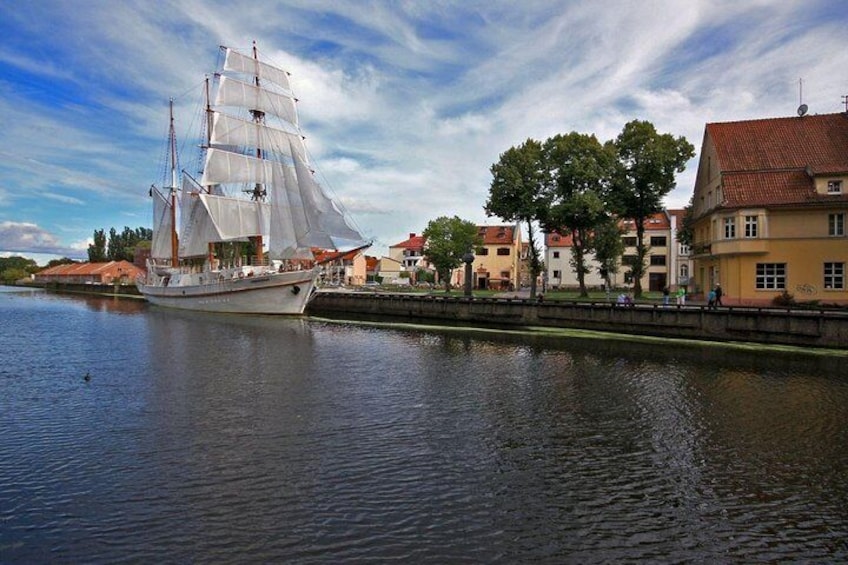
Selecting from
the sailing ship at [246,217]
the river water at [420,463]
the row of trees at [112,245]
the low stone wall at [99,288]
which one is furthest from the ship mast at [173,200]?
the row of trees at [112,245]

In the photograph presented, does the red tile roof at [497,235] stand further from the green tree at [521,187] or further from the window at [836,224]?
the window at [836,224]

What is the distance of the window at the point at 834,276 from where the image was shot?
4003cm

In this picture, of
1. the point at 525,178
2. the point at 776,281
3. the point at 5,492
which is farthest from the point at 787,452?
the point at 525,178

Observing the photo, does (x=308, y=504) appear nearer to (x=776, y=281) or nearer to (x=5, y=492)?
(x=5, y=492)

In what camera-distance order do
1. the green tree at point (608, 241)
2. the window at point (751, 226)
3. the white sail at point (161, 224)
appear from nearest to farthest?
1. the window at point (751, 226)
2. the green tree at point (608, 241)
3. the white sail at point (161, 224)

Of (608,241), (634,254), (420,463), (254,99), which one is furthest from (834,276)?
(254,99)

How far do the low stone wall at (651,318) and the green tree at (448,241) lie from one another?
103 feet

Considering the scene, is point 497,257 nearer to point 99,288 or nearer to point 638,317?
point 638,317

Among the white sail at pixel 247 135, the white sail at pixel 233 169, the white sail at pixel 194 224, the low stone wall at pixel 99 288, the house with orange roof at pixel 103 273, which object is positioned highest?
the white sail at pixel 247 135

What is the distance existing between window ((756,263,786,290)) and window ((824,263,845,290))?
2668 millimetres

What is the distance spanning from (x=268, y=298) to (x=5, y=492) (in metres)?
47.0

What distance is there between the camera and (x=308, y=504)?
10.7 metres

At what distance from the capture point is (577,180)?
5475cm

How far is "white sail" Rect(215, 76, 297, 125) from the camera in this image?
6994 cm
